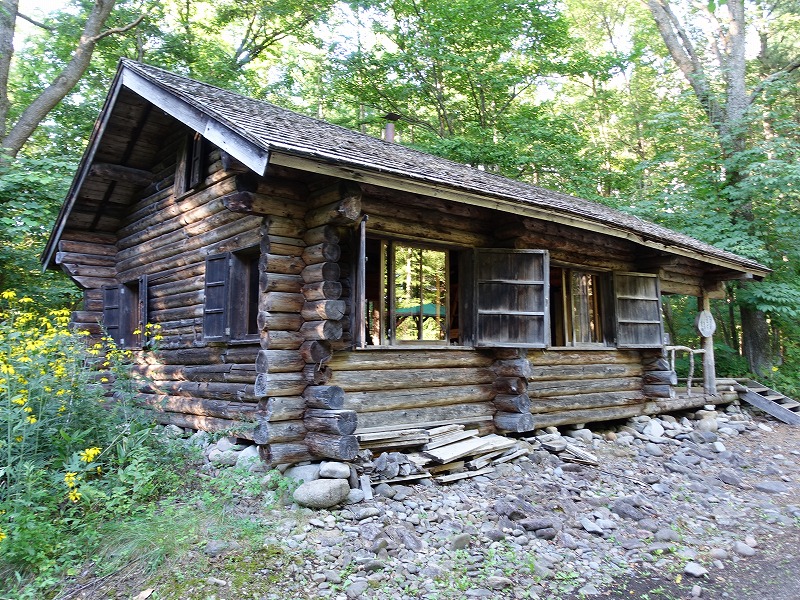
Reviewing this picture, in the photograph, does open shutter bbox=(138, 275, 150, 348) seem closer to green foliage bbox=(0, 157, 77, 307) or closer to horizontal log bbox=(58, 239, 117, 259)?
horizontal log bbox=(58, 239, 117, 259)

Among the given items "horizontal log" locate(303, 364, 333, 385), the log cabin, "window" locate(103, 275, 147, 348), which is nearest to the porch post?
A: the log cabin

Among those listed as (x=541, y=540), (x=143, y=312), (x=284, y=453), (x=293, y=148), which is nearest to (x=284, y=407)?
(x=284, y=453)

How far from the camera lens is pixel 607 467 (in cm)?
836

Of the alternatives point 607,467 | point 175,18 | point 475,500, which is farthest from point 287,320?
point 175,18

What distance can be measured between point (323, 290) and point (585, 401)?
5.80 meters

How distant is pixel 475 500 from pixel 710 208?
13.7 metres

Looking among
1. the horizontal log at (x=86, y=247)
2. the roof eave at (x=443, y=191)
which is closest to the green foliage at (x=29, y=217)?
the horizontal log at (x=86, y=247)

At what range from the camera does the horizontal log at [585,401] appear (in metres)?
9.45

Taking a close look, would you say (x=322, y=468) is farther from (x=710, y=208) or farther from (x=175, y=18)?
(x=175, y=18)

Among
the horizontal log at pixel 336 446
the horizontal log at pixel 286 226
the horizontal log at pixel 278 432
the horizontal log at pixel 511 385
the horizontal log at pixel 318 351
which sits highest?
the horizontal log at pixel 286 226

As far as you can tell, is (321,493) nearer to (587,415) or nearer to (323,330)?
(323,330)

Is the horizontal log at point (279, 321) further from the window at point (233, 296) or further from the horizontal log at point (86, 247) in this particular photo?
the horizontal log at point (86, 247)

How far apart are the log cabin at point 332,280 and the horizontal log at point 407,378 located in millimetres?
27

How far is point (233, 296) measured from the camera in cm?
787
